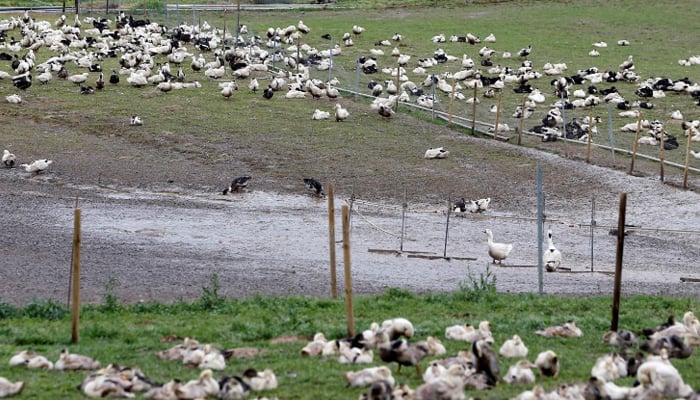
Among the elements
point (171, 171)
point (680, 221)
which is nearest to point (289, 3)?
point (171, 171)

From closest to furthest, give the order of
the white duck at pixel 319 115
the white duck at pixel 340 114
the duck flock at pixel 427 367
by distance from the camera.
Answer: the duck flock at pixel 427 367, the white duck at pixel 340 114, the white duck at pixel 319 115

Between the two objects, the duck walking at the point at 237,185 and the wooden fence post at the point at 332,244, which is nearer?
Result: the wooden fence post at the point at 332,244

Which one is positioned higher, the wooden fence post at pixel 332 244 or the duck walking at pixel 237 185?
the wooden fence post at pixel 332 244

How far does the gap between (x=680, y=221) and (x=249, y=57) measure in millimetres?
24526

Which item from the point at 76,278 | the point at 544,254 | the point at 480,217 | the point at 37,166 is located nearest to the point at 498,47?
the point at 480,217

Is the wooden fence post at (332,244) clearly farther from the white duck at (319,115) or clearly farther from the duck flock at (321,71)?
the white duck at (319,115)

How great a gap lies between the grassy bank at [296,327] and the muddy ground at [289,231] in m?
1.35

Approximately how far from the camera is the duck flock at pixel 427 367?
36.0ft

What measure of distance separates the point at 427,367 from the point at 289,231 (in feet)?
37.7

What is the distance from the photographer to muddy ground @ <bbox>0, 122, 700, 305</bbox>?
19297 millimetres

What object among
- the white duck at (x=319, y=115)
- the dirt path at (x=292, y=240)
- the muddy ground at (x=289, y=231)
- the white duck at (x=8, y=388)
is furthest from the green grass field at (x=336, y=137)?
the dirt path at (x=292, y=240)

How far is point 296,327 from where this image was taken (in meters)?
14.9

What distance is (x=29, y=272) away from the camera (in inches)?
755

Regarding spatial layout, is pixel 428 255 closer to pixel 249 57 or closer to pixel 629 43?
pixel 249 57
